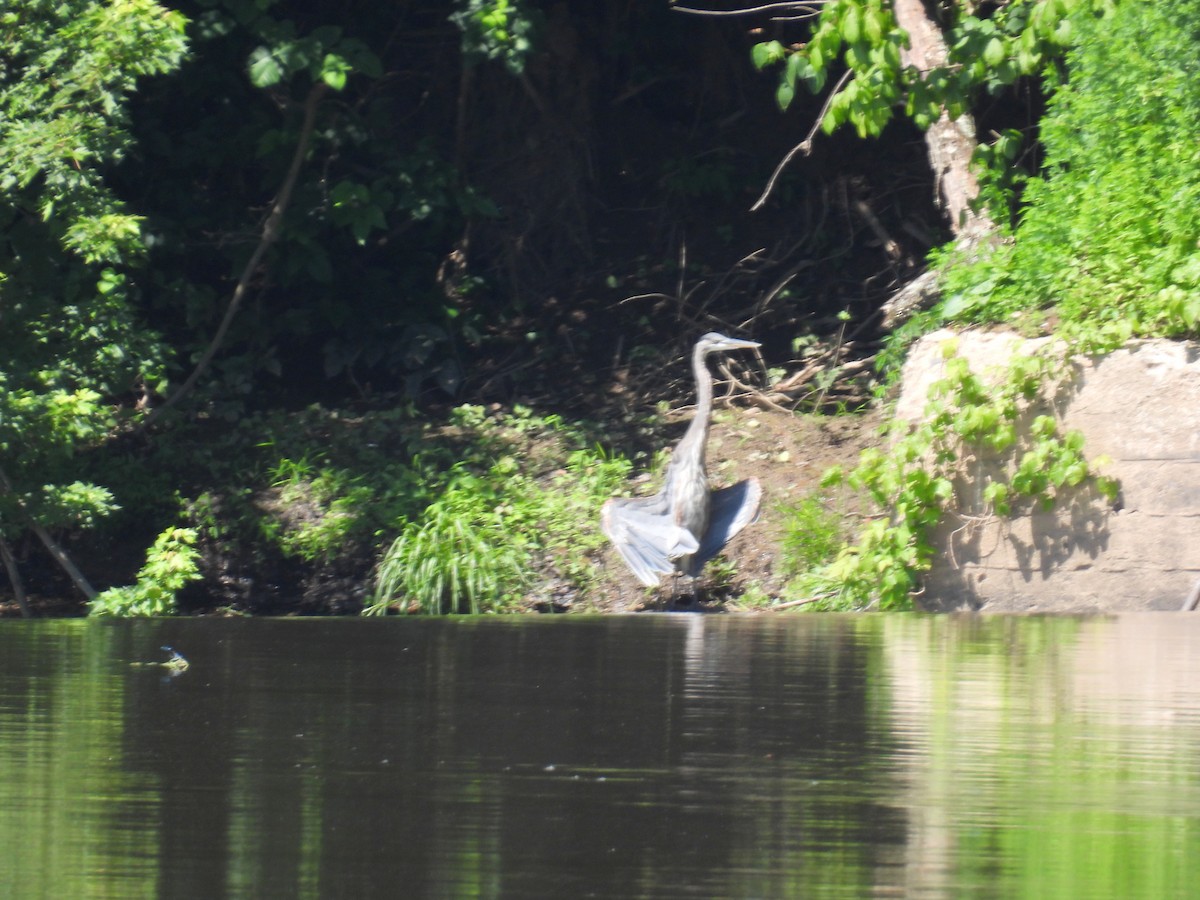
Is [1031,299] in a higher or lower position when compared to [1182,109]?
lower

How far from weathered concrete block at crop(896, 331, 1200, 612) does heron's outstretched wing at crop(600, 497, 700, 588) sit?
46.6 inches

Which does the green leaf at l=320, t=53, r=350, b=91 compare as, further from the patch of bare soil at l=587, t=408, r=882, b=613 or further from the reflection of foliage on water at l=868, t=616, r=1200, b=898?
the reflection of foliage on water at l=868, t=616, r=1200, b=898

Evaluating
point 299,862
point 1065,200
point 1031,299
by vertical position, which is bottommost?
point 299,862

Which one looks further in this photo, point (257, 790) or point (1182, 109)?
point (1182, 109)

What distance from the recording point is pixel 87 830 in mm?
2137

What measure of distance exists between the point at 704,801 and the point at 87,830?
3.04ft

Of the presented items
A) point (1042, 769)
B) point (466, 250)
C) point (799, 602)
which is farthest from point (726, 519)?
point (1042, 769)

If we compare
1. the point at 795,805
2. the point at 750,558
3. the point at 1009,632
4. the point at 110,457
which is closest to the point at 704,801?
the point at 795,805

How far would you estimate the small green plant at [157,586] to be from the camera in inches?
267

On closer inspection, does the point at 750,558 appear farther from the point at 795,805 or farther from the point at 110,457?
the point at 795,805

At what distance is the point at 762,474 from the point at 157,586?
3.21 metres

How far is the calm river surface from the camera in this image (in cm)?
196

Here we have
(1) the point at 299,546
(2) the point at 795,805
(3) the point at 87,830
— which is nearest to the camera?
(3) the point at 87,830

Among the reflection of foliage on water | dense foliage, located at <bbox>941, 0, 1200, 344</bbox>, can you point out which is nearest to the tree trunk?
dense foliage, located at <bbox>941, 0, 1200, 344</bbox>
